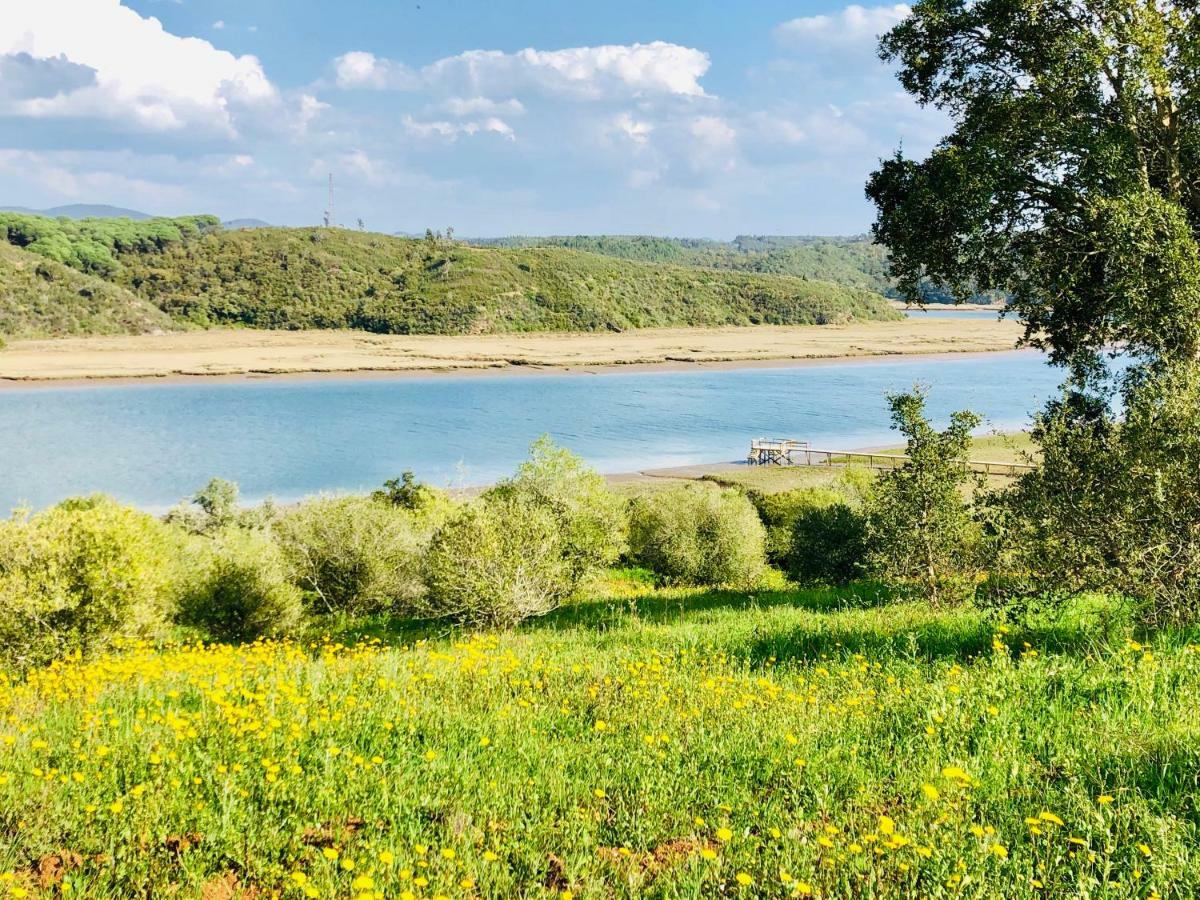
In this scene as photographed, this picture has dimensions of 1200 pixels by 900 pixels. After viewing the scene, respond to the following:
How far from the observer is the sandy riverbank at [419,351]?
11769cm

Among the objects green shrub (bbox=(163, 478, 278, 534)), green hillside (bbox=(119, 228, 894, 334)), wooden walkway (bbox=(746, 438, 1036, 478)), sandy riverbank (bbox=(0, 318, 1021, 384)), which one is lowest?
green shrub (bbox=(163, 478, 278, 534))

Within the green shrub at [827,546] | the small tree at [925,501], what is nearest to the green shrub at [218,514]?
the green shrub at [827,546]

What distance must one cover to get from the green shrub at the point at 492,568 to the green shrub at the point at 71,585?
22.1 ft

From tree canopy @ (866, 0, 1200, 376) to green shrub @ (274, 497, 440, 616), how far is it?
61.3 feet

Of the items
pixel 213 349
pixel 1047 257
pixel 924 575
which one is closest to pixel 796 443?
pixel 924 575

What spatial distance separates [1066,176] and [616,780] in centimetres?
1401

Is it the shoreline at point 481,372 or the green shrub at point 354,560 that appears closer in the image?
the green shrub at point 354,560

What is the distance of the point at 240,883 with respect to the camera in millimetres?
4320

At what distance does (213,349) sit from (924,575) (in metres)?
138

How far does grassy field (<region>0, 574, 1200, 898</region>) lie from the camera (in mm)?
4246

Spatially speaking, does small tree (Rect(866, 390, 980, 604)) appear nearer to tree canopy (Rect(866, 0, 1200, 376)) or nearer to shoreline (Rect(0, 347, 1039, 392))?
tree canopy (Rect(866, 0, 1200, 376))

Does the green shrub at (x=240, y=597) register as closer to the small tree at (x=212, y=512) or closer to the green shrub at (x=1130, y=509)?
the small tree at (x=212, y=512)

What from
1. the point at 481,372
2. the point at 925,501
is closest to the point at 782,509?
the point at 925,501

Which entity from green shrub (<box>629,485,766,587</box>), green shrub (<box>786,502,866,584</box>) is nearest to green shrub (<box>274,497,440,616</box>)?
green shrub (<box>629,485,766,587</box>)
